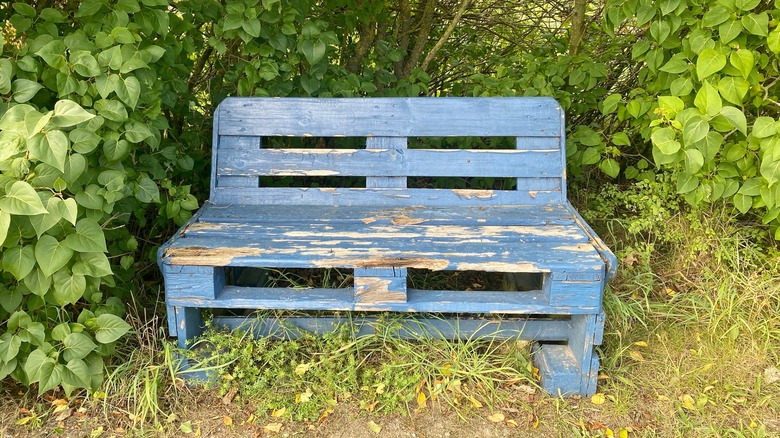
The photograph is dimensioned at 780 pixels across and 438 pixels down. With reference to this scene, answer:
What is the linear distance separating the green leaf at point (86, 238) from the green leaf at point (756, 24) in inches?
98.8

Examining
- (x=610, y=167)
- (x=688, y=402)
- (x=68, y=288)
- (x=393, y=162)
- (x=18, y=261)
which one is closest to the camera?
(x=18, y=261)

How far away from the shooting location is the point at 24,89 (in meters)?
2.18

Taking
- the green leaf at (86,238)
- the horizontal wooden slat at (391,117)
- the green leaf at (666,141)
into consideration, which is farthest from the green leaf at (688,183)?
the green leaf at (86,238)

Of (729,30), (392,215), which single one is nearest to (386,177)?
(392,215)

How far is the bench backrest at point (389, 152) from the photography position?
309 cm

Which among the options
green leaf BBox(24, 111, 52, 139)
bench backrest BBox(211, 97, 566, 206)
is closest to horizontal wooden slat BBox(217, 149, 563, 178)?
bench backrest BBox(211, 97, 566, 206)

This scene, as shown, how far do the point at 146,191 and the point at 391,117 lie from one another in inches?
44.9

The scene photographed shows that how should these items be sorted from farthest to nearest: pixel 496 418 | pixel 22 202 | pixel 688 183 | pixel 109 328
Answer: pixel 688 183, pixel 496 418, pixel 109 328, pixel 22 202

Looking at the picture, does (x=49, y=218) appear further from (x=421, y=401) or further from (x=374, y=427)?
(x=421, y=401)

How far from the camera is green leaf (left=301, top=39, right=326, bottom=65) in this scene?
10.4ft

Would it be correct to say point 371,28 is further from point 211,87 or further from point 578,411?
point 578,411

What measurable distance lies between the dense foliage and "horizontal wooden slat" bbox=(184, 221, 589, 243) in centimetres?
28

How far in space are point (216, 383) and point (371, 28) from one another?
237 cm

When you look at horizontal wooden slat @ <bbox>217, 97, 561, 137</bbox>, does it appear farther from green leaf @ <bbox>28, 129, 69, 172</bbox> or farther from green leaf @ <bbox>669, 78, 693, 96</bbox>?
green leaf @ <bbox>28, 129, 69, 172</bbox>
